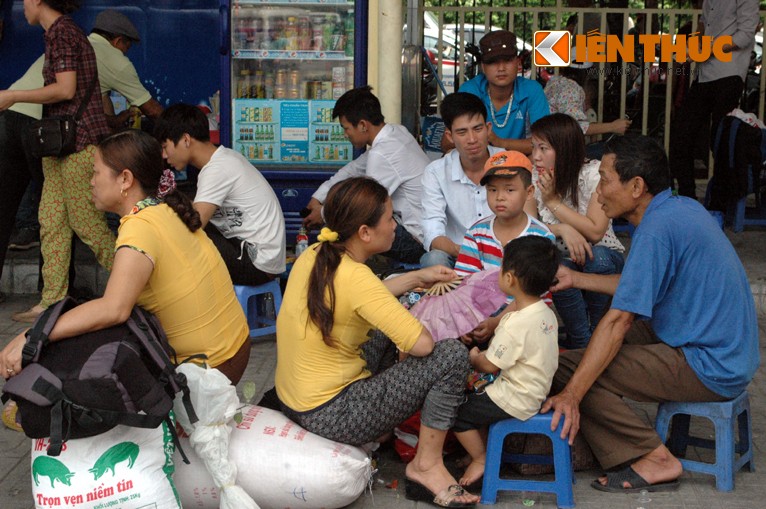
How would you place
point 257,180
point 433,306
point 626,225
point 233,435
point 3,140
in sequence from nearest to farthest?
point 233,435 < point 433,306 < point 257,180 < point 3,140 < point 626,225

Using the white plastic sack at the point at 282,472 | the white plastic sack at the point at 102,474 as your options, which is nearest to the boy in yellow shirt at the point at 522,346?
the white plastic sack at the point at 282,472

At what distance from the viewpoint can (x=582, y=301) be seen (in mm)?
4727

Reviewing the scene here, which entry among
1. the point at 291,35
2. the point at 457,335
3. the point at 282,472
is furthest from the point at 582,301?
the point at 291,35

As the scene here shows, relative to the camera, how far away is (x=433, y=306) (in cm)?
382

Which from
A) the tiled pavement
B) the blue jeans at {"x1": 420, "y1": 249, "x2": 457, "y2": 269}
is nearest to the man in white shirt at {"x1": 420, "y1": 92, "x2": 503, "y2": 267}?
the blue jeans at {"x1": 420, "y1": 249, "x2": 457, "y2": 269}

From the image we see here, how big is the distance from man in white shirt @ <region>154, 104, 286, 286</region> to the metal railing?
281 centimetres

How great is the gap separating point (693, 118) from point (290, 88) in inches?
107

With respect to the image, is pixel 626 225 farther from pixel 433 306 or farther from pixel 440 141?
pixel 433 306

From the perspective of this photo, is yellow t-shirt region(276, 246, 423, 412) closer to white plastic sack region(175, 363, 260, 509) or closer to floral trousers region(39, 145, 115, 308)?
white plastic sack region(175, 363, 260, 509)

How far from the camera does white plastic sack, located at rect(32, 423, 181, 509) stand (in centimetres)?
312

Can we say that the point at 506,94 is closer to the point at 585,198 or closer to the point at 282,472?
the point at 585,198

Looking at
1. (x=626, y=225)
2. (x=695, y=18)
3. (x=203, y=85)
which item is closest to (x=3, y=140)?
(x=203, y=85)

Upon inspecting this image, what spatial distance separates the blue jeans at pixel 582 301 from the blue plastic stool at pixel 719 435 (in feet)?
2.79

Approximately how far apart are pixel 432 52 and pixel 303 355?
5133mm
